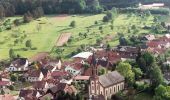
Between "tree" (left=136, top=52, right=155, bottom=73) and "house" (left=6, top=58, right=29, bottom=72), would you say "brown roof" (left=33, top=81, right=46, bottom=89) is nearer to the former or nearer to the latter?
"house" (left=6, top=58, right=29, bottom=72)

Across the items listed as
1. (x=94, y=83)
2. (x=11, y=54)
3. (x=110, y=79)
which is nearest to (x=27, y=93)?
(x=94, y=83)

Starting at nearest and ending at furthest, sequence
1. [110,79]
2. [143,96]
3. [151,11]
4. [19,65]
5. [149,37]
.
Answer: [143,96] < [110,79] < [19,65] < [149,37] < [151,11]

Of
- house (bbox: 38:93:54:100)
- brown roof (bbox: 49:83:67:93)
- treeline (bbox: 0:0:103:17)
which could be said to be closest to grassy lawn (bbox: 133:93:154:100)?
brown roof (bbox: 49:83:67:93)

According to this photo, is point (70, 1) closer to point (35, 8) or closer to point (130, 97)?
point (35, 8)

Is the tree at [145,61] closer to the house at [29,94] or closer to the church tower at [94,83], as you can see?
the church tower at [94,83]

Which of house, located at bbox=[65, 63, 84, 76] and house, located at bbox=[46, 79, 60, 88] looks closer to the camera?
house, located at bbox=[46, 79, 60, 88]

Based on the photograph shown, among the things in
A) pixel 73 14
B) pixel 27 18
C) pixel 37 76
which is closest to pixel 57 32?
pixel 27 18

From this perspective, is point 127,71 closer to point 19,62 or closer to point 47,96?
point 47,96

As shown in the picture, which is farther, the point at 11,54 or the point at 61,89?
the point at 11,54
